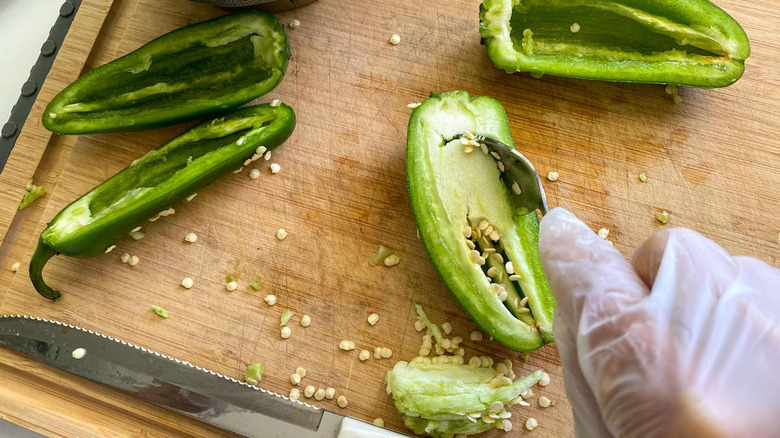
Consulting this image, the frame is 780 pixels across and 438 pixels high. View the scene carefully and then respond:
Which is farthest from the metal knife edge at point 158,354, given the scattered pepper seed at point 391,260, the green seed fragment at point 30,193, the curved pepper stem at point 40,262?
the scattered pepper seed at point 391,260

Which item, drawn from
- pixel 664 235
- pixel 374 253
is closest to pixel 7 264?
pixel 374 253

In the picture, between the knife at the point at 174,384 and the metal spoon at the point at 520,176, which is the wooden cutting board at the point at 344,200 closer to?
the knife at the point at 174,384

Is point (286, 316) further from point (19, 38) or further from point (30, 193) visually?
point (19, 38)

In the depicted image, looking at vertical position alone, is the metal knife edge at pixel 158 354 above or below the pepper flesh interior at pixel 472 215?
below

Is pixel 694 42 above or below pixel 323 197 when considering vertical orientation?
above

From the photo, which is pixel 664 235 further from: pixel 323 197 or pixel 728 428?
pixel 323 197

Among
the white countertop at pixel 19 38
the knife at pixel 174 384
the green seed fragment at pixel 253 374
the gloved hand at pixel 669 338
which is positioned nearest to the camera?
the gloved hand at pixel 669 338
